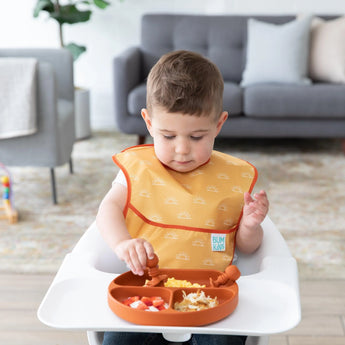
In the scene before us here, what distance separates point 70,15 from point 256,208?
2.81 metres

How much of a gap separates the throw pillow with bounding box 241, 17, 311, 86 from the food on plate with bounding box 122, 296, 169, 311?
9.11 ft

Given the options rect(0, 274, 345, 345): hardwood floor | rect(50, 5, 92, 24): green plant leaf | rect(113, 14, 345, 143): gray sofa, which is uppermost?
rect(50, 5, 92, 24): green plant leaf

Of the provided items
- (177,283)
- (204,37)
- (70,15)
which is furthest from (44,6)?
(177,283)

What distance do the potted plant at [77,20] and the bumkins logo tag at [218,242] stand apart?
261cm

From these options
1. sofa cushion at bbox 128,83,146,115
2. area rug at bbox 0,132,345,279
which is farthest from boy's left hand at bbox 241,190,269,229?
sofa cushion at bbox 128,83,146,115

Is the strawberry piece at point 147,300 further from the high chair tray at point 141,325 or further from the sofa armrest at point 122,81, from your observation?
the sofa armrest at point 122,81

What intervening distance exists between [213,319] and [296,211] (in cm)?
178

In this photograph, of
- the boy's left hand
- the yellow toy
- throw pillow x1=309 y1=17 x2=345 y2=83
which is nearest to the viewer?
the boy's left hand

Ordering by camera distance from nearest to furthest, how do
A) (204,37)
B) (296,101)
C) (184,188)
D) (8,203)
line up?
(184,188), (8,203), (296,101), (204,37)

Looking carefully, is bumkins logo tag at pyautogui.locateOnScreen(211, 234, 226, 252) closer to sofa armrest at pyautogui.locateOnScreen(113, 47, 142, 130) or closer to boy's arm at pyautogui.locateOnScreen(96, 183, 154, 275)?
boy's arm at pyautogui.locateOnScreen(96, 183, 154, 275)

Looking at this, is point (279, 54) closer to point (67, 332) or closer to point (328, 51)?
point (328, 51)

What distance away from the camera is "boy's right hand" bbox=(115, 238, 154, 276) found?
0.94m

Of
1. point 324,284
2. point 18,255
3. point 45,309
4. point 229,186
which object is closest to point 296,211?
point 324,284

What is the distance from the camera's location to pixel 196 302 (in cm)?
89
